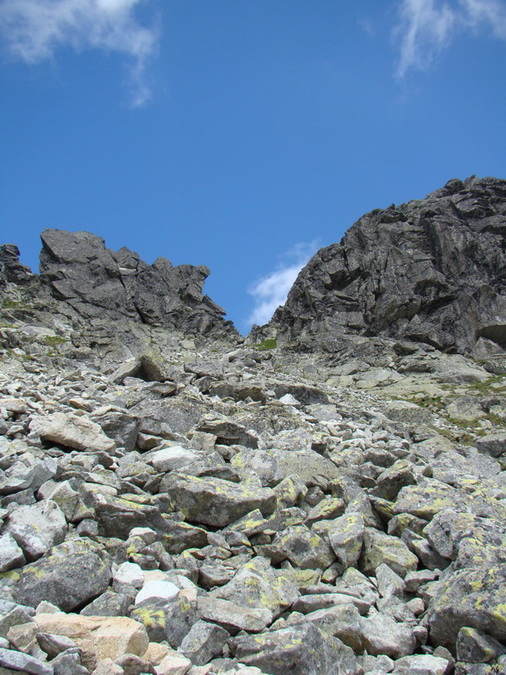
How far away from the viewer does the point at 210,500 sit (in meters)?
7.69

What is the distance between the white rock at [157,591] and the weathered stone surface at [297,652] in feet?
2.97

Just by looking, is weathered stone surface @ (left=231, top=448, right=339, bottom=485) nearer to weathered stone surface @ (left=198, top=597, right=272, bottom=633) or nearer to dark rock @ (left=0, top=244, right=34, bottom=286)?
weathered stone surface @ (left=198, top=597, right=272, bottom=633)

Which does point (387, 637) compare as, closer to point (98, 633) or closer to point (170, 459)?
point (98, 633)

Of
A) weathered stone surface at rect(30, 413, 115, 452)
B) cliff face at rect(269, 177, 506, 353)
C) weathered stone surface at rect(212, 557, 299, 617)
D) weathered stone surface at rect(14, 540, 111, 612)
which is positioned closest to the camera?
weathered stone surface at rect(14, 540, 111, 612)

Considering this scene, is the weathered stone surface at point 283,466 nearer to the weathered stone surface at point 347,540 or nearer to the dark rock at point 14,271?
the weathered stone surface at point 347,540

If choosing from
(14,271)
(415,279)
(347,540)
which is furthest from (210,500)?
(14,271)

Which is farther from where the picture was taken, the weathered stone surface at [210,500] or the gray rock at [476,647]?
the weathered stone surface at [210,500]

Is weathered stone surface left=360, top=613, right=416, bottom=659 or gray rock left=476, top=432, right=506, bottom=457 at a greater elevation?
gray rock left=476, top=432, right=506, bottom=457

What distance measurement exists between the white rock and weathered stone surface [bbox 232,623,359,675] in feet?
2.97

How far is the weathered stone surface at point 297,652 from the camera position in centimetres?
465

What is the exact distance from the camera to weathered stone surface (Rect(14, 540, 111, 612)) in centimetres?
505

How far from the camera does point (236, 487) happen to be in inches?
322

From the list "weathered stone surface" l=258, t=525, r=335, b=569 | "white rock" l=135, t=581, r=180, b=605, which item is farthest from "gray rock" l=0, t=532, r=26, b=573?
"weathered stone surface" l=258, t=525, r=335, b=569

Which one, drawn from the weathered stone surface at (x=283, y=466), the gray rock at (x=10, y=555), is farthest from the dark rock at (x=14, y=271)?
the gray rock at (x=10, y=555)
